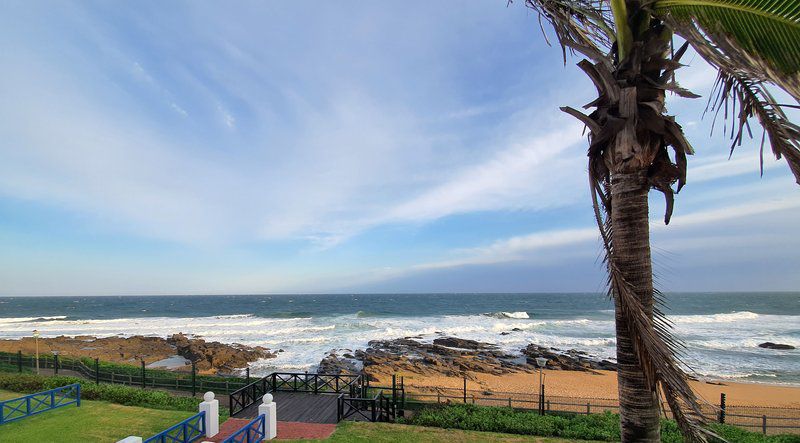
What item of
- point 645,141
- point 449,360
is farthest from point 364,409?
point 449,360

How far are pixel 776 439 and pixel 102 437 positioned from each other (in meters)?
20.4

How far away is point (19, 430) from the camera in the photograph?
11844mm

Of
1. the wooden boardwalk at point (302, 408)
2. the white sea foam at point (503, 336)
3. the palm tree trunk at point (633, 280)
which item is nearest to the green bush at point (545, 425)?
the wooden boardwalk at point (302, 408)

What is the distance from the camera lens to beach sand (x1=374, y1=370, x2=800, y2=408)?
2256 cm

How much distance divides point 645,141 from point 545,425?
1217cm

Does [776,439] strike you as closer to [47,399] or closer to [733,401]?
[733,401]

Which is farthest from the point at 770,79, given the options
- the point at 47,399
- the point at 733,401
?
the point at 733,401

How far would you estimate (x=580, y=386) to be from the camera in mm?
26594

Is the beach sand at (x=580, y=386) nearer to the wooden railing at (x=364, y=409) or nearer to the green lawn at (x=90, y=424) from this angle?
the wooden railing at (x=364, y=409)

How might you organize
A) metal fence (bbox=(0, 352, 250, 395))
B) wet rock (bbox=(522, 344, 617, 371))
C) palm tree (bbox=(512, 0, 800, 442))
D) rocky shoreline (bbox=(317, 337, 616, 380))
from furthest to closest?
wet rock (bbox=(522, 344, 617, 371)), rocky shoreline (bbox=(317, 337, 616, 380)), metal fence (bbox=(0, 352, 250, 395)), palm tree (bbox=(512, 0, 800, 442))

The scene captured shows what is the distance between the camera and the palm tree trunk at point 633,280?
342 cm

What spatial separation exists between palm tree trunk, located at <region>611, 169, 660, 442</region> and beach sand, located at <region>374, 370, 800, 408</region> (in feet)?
63.2

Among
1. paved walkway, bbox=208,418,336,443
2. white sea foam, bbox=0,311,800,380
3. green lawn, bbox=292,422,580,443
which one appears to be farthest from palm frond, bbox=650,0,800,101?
white sea foam, bbox=0,311,800,380

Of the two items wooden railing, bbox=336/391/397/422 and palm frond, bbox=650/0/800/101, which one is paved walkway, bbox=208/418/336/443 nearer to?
wooden railing, bbox=336/391/397/422
